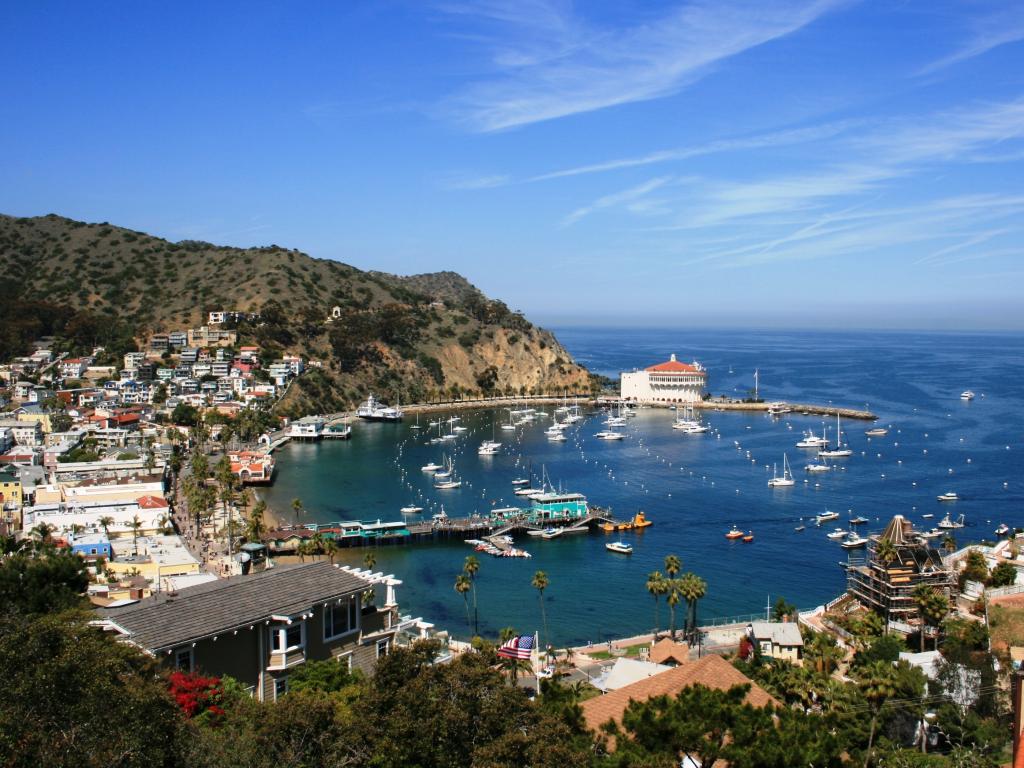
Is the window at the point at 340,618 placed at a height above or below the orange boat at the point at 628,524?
above

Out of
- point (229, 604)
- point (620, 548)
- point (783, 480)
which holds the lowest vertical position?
point (620, 548)

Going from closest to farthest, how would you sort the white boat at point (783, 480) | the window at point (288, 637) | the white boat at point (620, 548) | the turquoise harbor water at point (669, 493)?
the window at point (288, 637), the turquoise harbor water at point (669, 493), the white boat at point (620, 548), the white boat at point (783, 480)

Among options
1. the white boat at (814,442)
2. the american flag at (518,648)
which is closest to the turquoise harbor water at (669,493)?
the white boat at (814,442)

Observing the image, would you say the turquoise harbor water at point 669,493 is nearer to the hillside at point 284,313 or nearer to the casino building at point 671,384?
the casino building at point 671,384

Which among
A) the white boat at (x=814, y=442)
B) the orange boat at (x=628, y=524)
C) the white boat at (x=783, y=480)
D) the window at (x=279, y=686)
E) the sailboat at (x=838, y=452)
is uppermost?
the window at (x=279, y=686)

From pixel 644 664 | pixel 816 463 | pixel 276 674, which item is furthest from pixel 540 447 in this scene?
pixel 276 674

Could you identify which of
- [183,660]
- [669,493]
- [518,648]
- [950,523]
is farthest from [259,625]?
[669,493]

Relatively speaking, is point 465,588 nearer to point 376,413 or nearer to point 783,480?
point 783,480

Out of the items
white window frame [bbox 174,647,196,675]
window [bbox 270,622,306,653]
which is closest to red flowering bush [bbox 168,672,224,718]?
white window frame [bbox 174,647,196,675]
